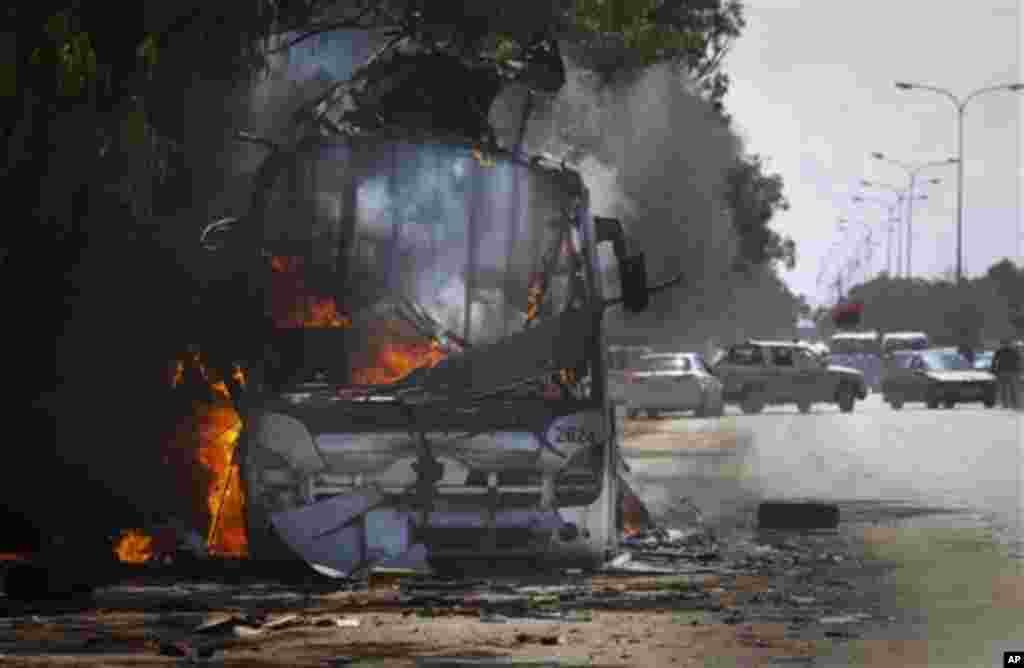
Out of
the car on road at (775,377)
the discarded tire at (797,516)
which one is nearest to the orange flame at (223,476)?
the discarded tire at (797,516)

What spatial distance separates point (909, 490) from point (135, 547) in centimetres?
1403

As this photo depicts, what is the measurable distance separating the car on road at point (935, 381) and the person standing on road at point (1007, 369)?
0.49 metres

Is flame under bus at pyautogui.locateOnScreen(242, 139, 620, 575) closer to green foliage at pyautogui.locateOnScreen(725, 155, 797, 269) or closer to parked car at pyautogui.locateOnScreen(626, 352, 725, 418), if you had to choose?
parked car at pyautogui.locateOnScreen(626, 352, 725, 418)

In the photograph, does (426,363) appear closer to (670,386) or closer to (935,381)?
(670,386)

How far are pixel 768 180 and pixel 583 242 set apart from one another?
80047 millimetres

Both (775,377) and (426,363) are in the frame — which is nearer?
(426,363)

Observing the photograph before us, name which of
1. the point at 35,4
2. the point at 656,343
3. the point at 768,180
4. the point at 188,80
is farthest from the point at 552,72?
the point at 656,343

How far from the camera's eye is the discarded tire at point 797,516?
22188 millimetres

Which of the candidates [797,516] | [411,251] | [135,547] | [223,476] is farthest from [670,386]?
[411,251]

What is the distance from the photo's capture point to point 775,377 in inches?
2616

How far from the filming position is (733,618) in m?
13.9

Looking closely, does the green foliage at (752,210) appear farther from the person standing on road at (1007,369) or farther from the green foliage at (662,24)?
the green foliage at (662,24)

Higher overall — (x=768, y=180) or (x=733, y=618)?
(x=768, y=180)

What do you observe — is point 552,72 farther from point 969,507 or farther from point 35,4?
point 969,507
